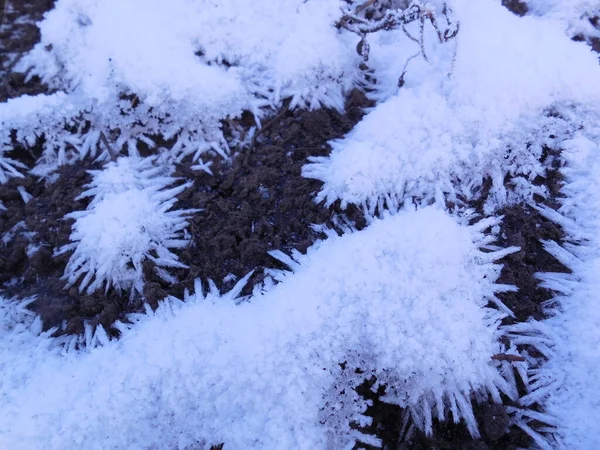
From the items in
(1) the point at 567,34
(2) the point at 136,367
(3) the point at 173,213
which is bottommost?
(2) the point at 136,367

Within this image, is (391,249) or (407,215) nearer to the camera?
(391,249)

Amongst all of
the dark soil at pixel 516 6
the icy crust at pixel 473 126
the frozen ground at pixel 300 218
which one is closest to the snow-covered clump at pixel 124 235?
the frozen ground at pixel 300 218

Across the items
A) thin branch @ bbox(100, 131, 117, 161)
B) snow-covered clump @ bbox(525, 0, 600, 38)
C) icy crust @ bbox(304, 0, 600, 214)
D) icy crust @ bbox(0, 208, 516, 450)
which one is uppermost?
snow-covered clump @ bbox(525, 0, 600, 38)

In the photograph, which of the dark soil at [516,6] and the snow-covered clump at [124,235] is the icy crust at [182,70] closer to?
the snow-covered clump at [124,235]

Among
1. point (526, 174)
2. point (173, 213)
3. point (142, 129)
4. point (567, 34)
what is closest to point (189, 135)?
point (142, 129)

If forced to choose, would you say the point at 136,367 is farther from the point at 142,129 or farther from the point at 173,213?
the point at 142,129

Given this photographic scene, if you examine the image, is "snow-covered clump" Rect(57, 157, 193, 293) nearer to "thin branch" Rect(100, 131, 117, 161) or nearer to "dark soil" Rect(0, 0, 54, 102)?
"thin branch" Rect(100, 131, 117, 161)

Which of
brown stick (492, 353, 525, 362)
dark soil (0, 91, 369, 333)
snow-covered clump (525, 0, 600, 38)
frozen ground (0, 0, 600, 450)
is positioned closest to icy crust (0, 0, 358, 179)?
frozen ground (0, 0, 600, 450)
